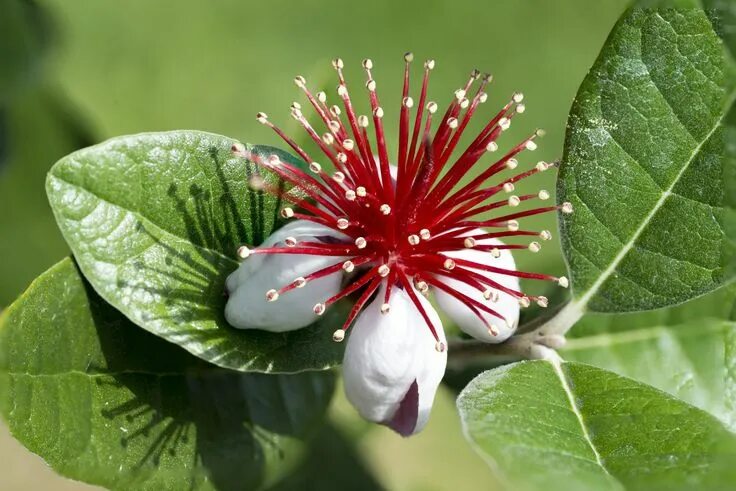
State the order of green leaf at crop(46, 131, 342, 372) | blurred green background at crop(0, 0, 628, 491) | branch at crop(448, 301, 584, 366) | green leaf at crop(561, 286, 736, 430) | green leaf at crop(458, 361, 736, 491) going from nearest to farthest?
1. green leaf at crop(458, 361, 736, 491)
2. green leaf at crop(46, 131, 342, 372)
3. branch at crop(448, 301, 584, 366)
4. green leaf at crop(561, 286, 736, 430)
5. blurred green background at crop(0, 0, 628, 491)

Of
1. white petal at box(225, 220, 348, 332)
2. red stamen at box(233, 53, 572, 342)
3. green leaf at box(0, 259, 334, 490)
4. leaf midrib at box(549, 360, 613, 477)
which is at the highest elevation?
red stamen at box(233, 53, 572, 342)

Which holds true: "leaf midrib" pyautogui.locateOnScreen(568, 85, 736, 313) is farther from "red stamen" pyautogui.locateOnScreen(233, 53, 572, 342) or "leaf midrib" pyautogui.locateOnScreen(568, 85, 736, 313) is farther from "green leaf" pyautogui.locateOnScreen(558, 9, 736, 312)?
"red stamen" pyautogui.locateOnScreen(233, 53, 572, 342)

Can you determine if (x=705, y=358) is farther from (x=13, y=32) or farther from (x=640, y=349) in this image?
(x=13, y=32)

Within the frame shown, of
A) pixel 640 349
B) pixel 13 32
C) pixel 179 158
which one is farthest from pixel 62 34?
pixel 640 349

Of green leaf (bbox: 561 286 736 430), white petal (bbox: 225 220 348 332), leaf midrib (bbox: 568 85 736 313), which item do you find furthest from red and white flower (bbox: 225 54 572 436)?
green leaf (bbox: 561 286 736 430)

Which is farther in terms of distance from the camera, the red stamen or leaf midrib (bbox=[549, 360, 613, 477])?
the red stamen
